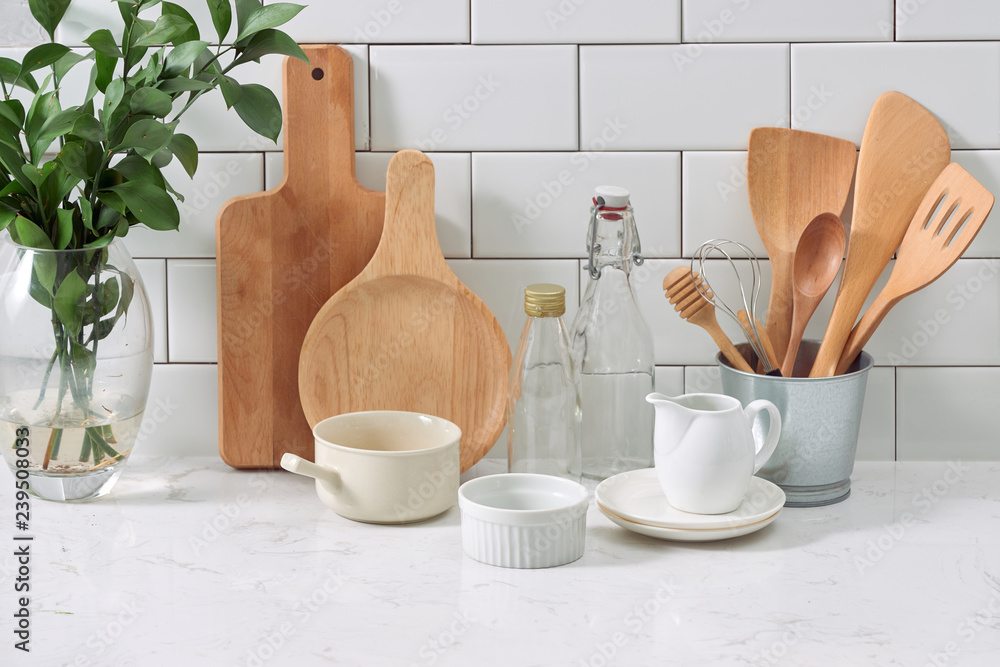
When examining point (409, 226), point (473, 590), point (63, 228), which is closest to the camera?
point (473, 590)

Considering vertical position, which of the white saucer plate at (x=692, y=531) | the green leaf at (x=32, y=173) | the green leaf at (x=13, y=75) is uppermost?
the green leaf at (x=13, y=75)

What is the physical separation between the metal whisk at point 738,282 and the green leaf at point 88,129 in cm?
56

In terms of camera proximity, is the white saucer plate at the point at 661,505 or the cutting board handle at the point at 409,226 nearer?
the white saucer plate at the point at 661,505

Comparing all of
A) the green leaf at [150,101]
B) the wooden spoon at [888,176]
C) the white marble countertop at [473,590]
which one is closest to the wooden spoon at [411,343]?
the white marble countertop at [473,590]

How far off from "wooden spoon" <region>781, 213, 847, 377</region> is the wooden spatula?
16.9 inches

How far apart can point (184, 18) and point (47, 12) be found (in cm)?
14

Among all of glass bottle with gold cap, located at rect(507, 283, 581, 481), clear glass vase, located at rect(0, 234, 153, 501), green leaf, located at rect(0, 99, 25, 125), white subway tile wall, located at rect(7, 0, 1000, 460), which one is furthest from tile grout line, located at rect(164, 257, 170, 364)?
Answer: glass bottle with gold cap, located at rect(507, 283, 581, 481)

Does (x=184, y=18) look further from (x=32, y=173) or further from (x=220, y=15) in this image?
(x=32, y=173)

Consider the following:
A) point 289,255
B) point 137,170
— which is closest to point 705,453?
point 289,255

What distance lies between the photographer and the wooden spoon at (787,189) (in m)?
0.92

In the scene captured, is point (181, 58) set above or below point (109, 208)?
above

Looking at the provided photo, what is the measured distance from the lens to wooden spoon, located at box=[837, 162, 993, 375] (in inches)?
32.5

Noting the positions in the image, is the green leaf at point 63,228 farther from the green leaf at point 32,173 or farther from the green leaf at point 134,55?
the green leaf at point 134,55

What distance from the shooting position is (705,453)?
0.76 m
